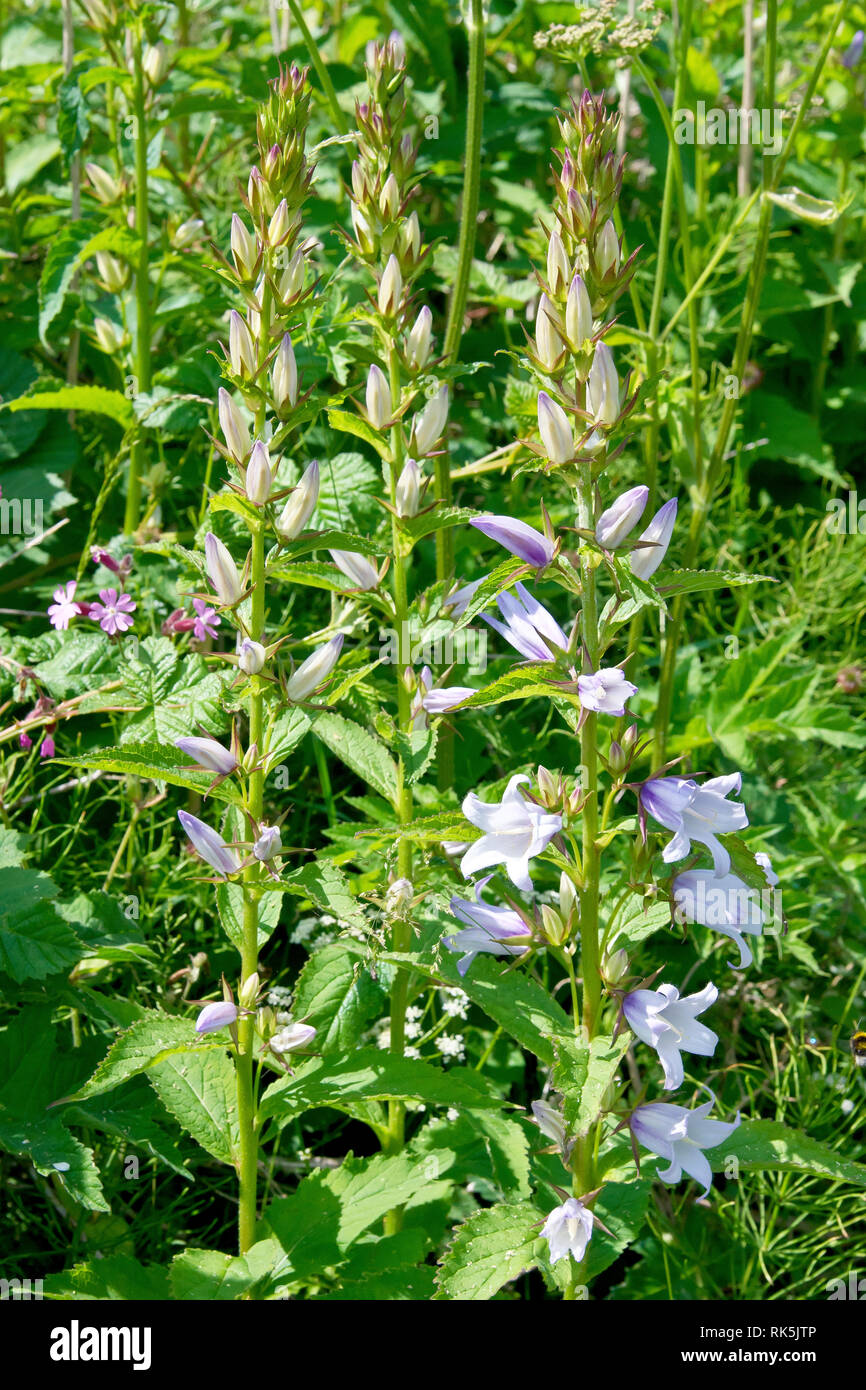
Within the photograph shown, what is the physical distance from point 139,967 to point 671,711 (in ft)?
4.95

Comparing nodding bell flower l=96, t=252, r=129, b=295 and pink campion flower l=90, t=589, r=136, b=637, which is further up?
nodding bell flower l=96, t=252, r=129, b=295

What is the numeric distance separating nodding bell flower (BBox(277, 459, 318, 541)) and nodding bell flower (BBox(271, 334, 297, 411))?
11 centimetres

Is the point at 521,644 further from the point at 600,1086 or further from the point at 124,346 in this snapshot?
the point at 124,346

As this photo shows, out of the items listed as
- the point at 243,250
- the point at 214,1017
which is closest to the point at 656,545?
the point at 243,250

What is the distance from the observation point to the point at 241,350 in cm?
202

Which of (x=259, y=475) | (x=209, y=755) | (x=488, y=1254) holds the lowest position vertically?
(x=488, y=1254)

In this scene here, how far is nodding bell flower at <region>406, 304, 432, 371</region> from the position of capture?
2.29 meters

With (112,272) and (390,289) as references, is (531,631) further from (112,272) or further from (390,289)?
(112,272)

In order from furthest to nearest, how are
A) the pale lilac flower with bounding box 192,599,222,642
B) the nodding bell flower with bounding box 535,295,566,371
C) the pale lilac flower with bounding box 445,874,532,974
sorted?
the pale lilac flower with bounding box 192,599,222,642
the pale lilac flower with bounding box 445,874,532,974
the nodding bell flower with bounding box 535,295,566,371

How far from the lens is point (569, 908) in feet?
6.53

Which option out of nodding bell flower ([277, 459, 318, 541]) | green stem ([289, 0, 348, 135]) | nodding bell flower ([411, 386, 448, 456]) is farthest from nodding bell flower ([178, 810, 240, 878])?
green stem ([289, 0, 348, 135])

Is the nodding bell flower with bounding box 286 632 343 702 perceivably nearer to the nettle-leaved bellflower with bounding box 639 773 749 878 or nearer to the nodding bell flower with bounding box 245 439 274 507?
the nodding bell flower with bounding box 245 439 274 507

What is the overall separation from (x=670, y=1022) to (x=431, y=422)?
1.16 metres

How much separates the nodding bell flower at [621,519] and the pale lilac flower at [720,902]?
0.52 metres
